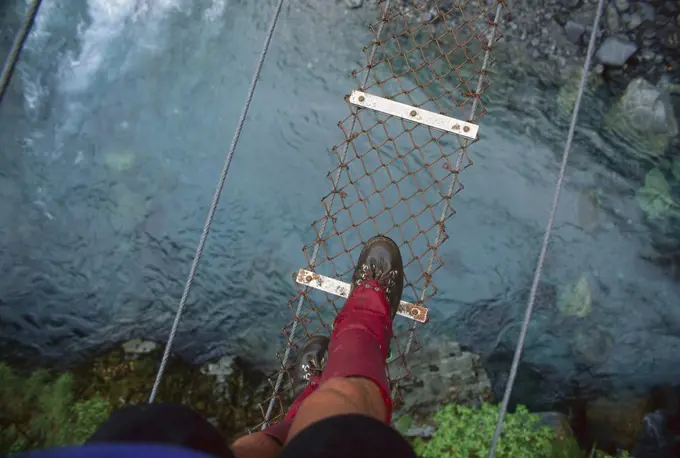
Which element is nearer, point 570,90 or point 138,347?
point 138,347

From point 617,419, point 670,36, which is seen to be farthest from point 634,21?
point 617,419

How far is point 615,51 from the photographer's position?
129 inches

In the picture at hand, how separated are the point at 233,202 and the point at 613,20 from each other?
260cm

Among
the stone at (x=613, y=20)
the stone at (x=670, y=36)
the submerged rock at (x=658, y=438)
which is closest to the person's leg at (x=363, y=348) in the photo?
the submerged rock at (x=658, y=438)

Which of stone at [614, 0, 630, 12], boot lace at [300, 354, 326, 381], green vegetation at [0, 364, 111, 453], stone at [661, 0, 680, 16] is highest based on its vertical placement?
stone at [661, 0, 680, 16]

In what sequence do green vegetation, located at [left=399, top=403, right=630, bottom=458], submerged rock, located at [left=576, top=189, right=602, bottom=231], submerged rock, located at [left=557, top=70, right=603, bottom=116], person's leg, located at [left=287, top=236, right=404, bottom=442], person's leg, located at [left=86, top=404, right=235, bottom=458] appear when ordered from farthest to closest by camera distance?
submerged rock, located at [left=557, top=70, right=603, bottom=116]
submerged rock, located at [left=576, top=189, right=602, bottom=231]
green vegetation, located at [left=399, top=403, right=630, bottom=458]
person's leg, located at [left=287, top=236, right=404, bottom=442]
person's leg, located at [left=86, top=404, right=235, bottom=458]

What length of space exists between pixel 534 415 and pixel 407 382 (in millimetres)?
675

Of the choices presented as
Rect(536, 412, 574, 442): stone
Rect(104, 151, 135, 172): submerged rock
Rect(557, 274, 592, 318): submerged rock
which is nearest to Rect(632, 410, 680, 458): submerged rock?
Rect(536, 412, 574, 442): stone

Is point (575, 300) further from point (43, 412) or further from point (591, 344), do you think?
point (43, 412)

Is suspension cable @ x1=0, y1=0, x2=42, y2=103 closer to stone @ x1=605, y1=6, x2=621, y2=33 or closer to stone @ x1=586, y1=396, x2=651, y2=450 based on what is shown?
stone @ x1=586, y1=396, x2=651, y2=450

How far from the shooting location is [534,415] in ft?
9.18

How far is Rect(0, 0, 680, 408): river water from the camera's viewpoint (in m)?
3.16

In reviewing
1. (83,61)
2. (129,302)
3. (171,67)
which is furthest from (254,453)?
(83,61)

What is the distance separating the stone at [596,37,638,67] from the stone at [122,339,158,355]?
126 inches
